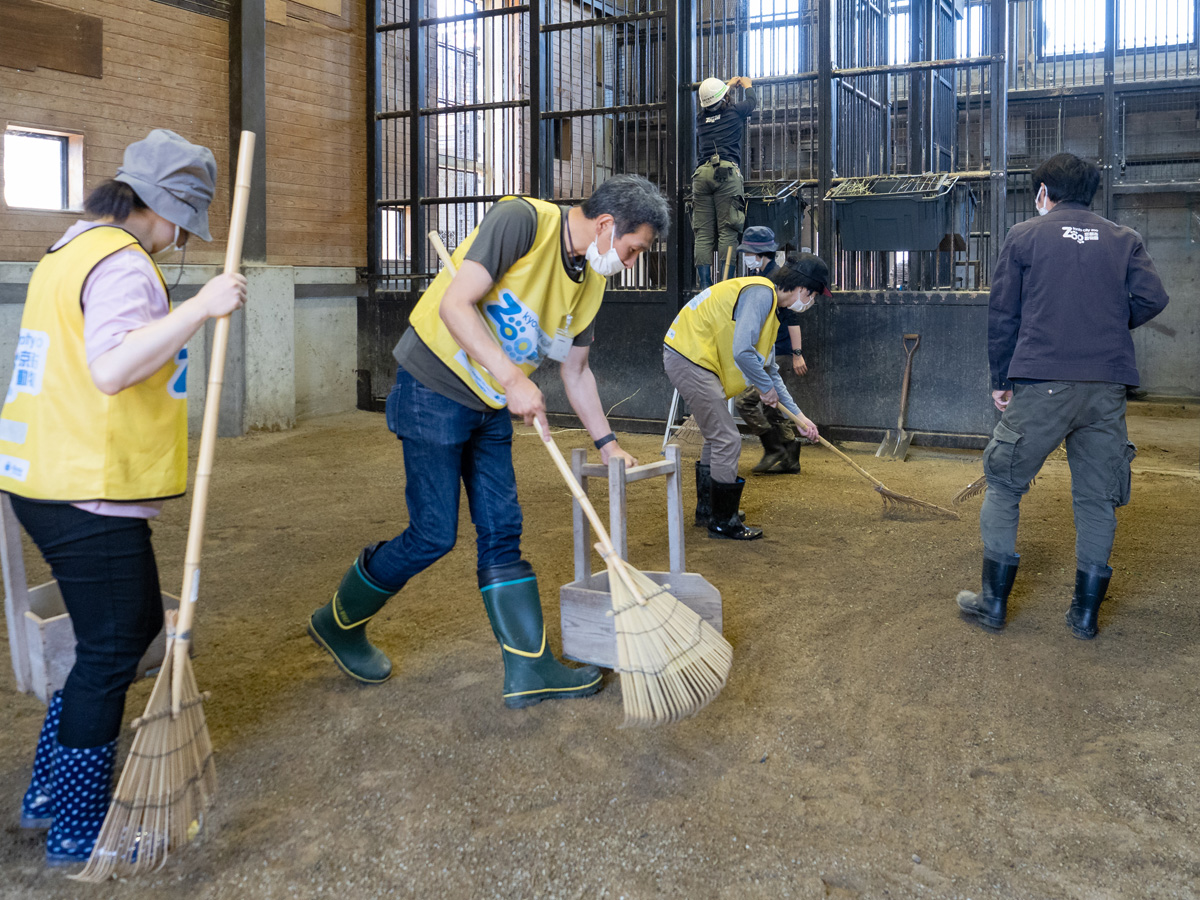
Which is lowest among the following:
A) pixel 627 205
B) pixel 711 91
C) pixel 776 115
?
pixel 627 205

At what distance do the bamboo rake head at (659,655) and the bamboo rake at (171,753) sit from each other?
1017 mm

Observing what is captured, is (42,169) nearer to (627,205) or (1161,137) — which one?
(627,205)

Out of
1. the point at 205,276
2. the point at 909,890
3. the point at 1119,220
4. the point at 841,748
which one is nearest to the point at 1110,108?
the point at 1119,220

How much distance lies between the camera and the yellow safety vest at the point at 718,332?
5.09 metres

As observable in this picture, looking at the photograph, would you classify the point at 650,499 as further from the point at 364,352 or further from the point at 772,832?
the point at 364,352

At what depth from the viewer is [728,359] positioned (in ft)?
17.0

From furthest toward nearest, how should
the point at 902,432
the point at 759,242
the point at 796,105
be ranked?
the point at 796,105
the point at 902,432
the point at 759,242

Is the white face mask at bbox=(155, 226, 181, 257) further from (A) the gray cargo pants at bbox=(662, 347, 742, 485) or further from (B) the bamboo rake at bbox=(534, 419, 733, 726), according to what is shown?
(A) the gray cargo pants at bbox=(662, 347, 742, 485)

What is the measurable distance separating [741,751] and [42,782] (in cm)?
167

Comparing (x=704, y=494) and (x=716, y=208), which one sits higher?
(x=716, y=208)

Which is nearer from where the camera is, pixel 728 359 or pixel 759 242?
pixel 728 359

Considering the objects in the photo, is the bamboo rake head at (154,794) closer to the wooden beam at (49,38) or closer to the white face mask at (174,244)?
the white face mask at (174,244)

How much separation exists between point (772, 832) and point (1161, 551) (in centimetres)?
332

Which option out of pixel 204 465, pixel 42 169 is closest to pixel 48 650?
pixel 204 465
